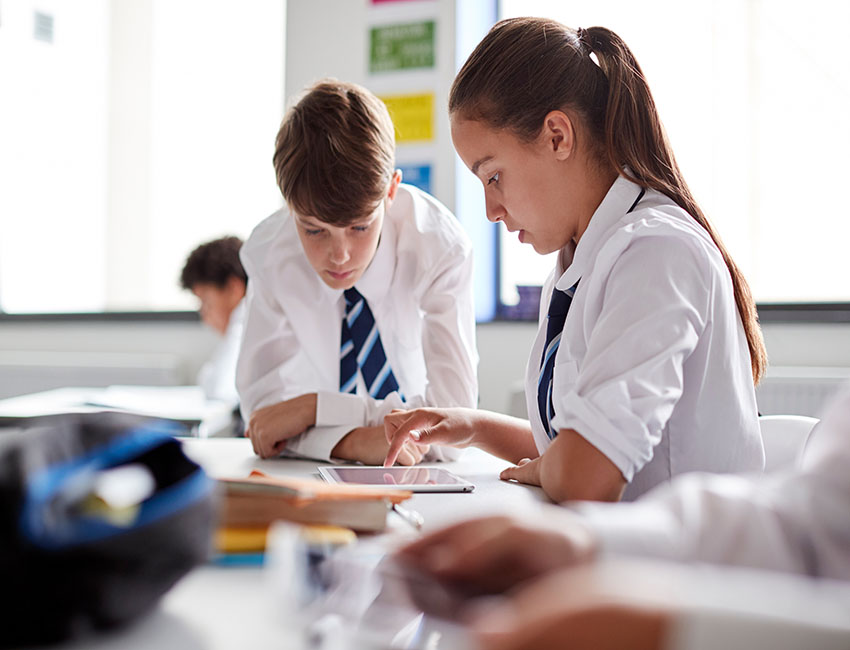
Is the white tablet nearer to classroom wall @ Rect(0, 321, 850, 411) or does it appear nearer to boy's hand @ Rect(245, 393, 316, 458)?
boy's hand @ Rect(245, 393, 316, 458)

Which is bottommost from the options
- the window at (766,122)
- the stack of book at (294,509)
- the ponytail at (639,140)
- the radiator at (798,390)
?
the radiator at (798,390)

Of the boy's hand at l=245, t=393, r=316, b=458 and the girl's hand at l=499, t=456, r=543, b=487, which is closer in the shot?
the girl's hand at l=499, t=456, r=543, b=487

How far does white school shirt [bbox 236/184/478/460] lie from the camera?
5.42 feet

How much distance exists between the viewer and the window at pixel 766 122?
298cm

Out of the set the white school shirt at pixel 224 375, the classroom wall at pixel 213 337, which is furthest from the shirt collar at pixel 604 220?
the white school shirt at pixel 224 375

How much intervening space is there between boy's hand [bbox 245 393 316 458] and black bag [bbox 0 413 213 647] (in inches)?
34.0

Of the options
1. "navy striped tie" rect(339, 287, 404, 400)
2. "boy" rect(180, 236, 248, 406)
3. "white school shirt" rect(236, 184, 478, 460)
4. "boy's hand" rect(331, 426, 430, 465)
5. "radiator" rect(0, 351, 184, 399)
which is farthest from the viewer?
"radiator" rect(0, 351, 184, 399)

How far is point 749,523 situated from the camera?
0.58 m

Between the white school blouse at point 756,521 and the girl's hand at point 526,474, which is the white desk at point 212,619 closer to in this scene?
the white school blouse at point 756,521

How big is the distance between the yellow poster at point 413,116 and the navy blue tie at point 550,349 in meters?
2.23

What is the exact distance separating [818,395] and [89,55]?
14.0 feet

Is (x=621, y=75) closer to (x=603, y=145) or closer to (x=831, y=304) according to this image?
(x=603, y=145)

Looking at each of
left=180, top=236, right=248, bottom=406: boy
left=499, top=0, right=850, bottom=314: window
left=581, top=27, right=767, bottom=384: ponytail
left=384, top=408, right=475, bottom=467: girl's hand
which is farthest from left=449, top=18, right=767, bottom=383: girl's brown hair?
left=180, top=236, right=248, bottom=406: boy

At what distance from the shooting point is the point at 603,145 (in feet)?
3.92
